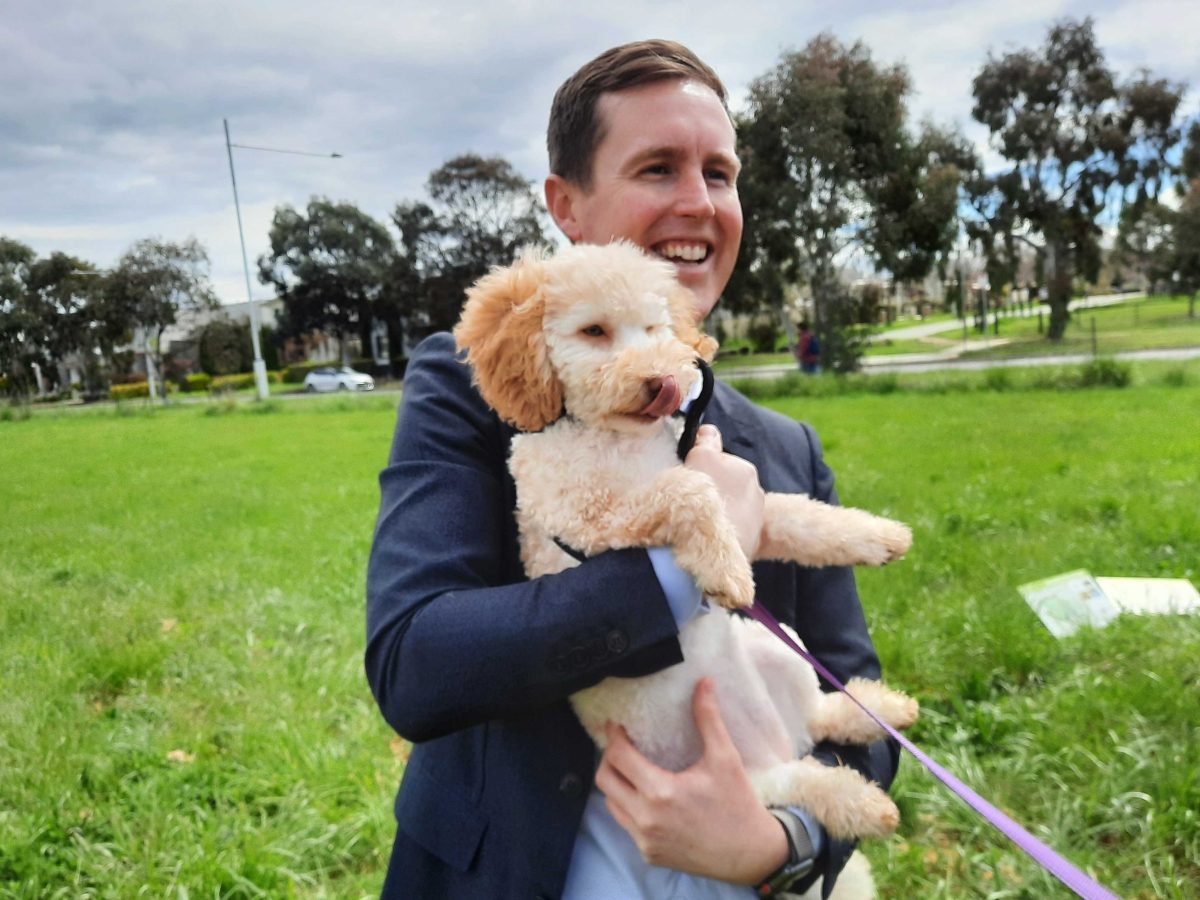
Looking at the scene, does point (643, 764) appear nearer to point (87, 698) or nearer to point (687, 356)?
point (687, 356)

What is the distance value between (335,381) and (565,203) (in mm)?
37210

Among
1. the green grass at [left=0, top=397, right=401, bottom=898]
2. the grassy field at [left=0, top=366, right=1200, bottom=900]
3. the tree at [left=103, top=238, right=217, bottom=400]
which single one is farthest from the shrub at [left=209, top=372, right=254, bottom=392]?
the grassy field at [left=0, top=366, right=1200, bottom=900]

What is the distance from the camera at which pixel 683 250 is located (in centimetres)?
181

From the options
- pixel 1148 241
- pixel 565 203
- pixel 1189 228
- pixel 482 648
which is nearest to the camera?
pixel 482 648

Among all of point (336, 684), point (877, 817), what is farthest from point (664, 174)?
point (336, 684)

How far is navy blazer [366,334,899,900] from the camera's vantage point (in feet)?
3.99

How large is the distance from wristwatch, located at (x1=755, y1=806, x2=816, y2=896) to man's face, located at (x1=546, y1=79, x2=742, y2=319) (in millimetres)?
980

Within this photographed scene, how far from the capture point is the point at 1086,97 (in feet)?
90.1

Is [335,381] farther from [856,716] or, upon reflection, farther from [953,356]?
[856,716]

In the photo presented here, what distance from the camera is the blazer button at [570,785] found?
56.1 inches

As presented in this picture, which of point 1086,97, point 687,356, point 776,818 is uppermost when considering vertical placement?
point 1086,97

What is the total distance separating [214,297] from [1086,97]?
28.4 m

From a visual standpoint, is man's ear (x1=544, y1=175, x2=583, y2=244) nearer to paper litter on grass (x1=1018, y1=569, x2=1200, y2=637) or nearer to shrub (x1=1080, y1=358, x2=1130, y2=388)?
paper litter on grass (x1=1018, y1=569, x2=1200, y2=637)

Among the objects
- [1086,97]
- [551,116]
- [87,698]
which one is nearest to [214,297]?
[87,698]
